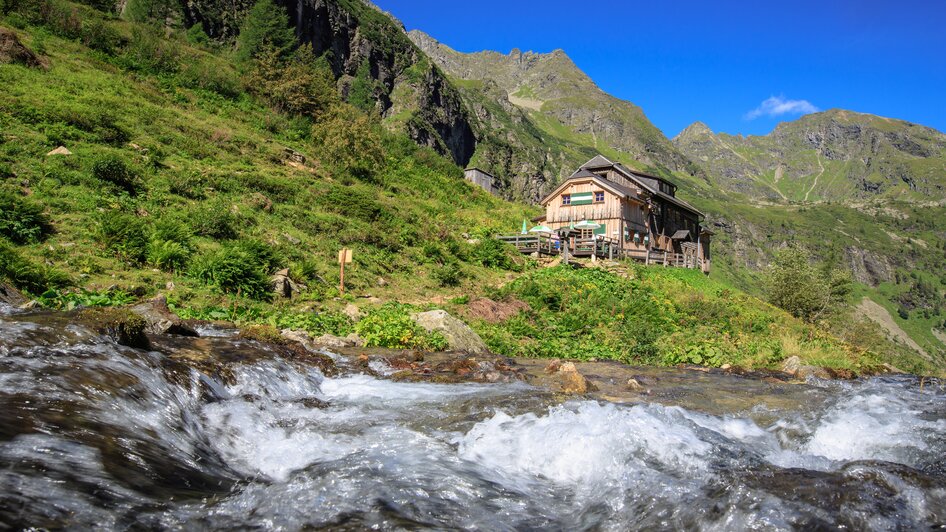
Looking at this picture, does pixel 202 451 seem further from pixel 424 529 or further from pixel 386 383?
pixel 386 383

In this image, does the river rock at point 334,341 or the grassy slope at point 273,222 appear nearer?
the river rock at point 334,341

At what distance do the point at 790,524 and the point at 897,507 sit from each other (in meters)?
1.01

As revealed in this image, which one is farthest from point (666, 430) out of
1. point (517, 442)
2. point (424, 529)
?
point (424, 529)

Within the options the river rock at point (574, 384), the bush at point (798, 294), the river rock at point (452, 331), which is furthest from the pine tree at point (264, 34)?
the river rock at point (574, 384)

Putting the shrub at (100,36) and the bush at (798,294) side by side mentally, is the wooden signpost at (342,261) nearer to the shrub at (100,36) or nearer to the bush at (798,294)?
the bush at (798,294)

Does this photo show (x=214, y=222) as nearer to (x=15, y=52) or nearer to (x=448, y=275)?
(x=448, y=275)

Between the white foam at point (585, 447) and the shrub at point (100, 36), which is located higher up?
the shrub at point (100, 36)

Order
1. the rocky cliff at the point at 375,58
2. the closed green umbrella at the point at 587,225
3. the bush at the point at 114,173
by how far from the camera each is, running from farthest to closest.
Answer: the rocky cliff at the point at 375,58 < the closed green umbrella at the point at 587,225 < the bush at the point at 114,173

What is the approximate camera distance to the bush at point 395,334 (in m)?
14.5

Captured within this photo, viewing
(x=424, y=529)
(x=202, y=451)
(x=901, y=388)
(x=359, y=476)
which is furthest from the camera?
(x=901, y=388)

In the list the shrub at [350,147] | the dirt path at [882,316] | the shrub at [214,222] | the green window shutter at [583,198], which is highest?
the shrub at [350,147]

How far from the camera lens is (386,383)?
9922mm

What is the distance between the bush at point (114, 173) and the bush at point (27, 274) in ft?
25.4

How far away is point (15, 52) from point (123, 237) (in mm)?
21049
